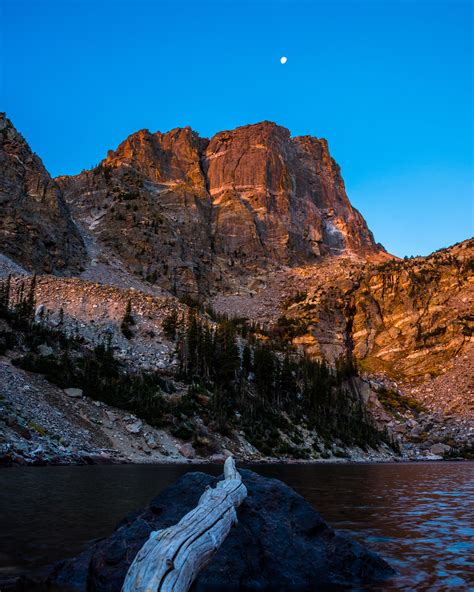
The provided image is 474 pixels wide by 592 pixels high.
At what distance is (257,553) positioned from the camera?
384 inches

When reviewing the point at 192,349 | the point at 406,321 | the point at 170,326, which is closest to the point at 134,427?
the point at 192,349

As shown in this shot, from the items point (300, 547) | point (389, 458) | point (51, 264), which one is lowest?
point (389, 458)

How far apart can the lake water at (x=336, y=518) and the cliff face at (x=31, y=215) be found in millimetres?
110773

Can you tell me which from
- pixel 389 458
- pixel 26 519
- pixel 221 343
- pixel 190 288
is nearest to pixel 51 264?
pixel 190 288

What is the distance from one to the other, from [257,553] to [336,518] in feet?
27.6

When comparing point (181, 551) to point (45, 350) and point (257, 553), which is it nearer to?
point (257, 553)

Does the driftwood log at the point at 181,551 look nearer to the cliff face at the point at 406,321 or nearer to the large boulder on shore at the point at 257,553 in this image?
the large boulder on shore at the point at 257,553

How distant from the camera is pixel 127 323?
85.4 metres

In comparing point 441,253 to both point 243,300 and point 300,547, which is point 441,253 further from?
point 300,547

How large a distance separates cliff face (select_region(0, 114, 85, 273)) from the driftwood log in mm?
128572

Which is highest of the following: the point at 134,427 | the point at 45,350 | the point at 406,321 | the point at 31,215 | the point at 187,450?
the point at 31,215

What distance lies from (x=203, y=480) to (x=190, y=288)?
164 m

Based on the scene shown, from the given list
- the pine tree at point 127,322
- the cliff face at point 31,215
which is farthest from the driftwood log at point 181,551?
the cliff face at point 31,215

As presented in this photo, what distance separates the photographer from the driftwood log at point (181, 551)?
20.3 feet
